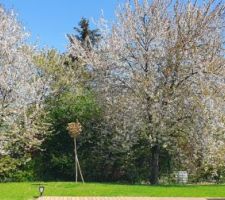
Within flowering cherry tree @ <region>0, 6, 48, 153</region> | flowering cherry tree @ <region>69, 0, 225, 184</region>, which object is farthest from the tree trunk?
flowering cherry tree @ <region>0, 6, 48, 153</region>

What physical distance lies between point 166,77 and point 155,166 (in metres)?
4.85

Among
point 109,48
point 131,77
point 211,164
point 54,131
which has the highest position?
point 109,48

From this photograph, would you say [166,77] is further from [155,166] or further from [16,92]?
[16,92]

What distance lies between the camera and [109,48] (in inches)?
1073

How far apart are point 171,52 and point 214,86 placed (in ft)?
9.14

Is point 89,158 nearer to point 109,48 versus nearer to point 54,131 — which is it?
point 54,131

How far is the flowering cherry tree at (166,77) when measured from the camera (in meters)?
25.6

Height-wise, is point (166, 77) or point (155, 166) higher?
point (166, 77)

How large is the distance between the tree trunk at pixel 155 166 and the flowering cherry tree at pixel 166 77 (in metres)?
0.05

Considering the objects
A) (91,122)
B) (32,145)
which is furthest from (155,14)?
(32,145)

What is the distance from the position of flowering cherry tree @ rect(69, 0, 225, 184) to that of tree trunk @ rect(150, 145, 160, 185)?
5 centimetres

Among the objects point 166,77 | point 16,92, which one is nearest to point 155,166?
point 166,77

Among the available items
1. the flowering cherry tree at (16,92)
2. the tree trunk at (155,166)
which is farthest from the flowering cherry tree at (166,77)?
the flowering cherry tree at (16,92)

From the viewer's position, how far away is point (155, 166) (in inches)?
1074
